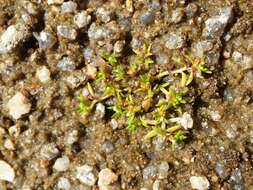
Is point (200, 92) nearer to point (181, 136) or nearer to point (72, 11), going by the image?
point (181, 136)

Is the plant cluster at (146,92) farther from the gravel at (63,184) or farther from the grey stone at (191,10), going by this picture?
the gravel at (63,184)

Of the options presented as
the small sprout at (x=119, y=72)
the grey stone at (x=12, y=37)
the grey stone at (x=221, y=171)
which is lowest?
the grey stone at (x=221, y=171)

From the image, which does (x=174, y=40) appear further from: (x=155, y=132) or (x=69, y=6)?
(x=69, y=6)

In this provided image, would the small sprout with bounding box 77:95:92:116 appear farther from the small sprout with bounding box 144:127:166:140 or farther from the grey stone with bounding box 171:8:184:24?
the grey stone with bounding box 171:8:184:24

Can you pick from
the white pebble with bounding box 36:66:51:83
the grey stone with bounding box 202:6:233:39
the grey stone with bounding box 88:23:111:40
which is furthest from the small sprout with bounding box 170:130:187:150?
the white pebble with bounding box 36:66:51:83

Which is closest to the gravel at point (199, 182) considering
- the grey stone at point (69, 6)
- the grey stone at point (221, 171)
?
the grey stone at point (221, 171)

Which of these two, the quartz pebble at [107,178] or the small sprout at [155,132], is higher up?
the small sprout at [155,132]
